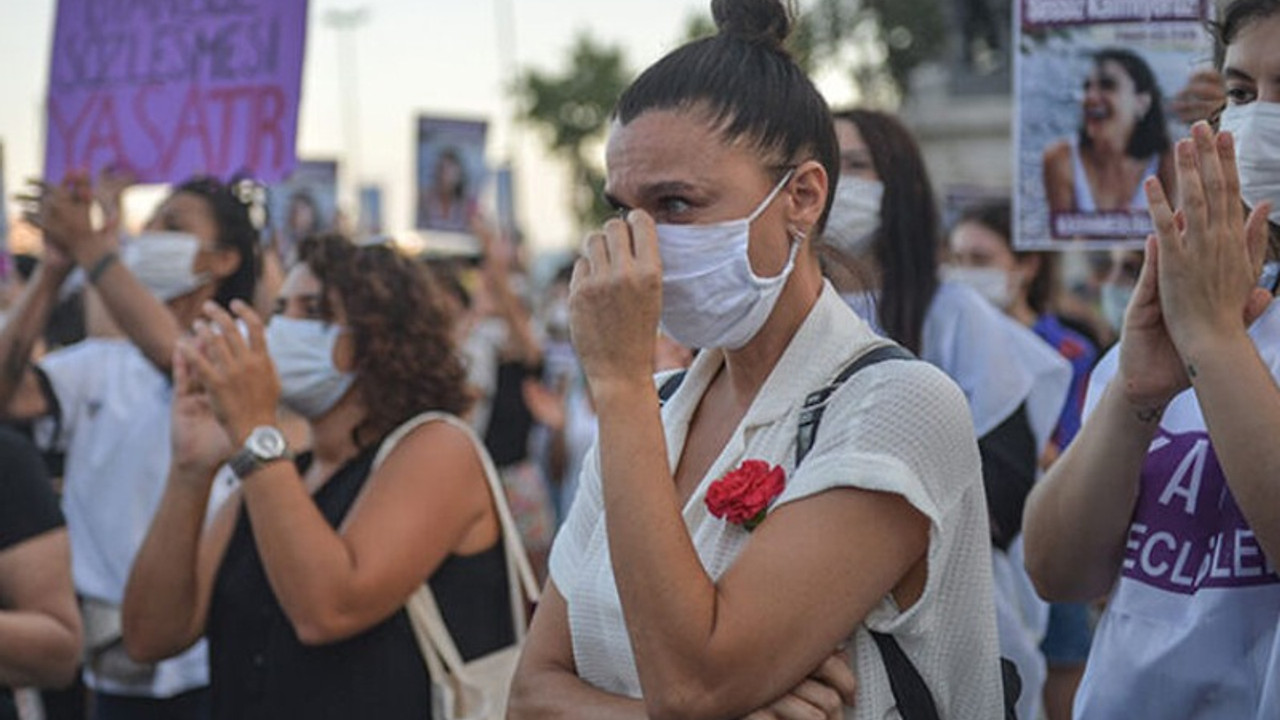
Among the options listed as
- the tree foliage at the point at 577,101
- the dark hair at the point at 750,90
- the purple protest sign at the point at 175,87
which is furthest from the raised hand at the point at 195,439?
the tree foliage at the point at 577,101

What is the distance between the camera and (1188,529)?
2.67 metres

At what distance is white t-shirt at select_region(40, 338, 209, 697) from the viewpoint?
208 inches

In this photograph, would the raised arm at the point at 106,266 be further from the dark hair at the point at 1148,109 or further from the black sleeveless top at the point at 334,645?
the dark hair at the point at 1148,109

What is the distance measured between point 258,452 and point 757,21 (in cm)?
154

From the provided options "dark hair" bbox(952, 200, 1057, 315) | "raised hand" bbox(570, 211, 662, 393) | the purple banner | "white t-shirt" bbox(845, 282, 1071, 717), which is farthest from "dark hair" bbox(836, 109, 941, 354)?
"dark hair" bbox(952, 200, 1057, 315)

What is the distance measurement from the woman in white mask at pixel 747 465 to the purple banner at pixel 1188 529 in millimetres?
367

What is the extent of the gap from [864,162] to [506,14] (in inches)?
2068

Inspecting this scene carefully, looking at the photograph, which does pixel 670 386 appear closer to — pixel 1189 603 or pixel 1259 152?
pixel 1189 603

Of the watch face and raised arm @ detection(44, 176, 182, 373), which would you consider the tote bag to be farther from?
raised arm @ detection(44, 176, 182, 373)

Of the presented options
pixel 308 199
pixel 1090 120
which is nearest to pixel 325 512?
pixel 1090 120

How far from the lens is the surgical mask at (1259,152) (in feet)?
8.57

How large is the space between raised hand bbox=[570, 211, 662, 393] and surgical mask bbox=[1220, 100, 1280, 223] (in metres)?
0.92

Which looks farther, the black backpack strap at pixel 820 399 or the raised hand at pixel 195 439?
the raised hand at pixel 195 439

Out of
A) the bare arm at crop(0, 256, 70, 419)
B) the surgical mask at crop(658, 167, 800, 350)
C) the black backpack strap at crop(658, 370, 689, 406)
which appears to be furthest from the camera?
the bare arm at crop(0, 256, 70, 419)
